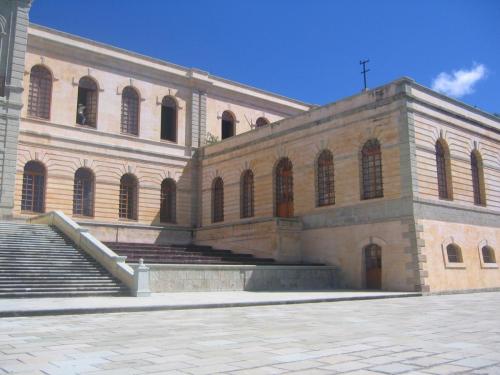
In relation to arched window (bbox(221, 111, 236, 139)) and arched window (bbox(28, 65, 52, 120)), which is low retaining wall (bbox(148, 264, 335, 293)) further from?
arched window (bbox(221, 111, 236, 139))

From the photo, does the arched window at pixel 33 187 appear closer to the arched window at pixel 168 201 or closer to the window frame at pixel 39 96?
the window frame at pixel 39 96

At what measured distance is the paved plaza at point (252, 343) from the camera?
5621mm

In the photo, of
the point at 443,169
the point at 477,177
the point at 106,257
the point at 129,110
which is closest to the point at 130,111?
the point at 129,110

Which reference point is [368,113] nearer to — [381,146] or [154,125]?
[381,146]

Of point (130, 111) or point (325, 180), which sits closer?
point (325, 180)

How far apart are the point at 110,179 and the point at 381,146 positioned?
523 inches

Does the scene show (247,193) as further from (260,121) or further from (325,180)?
(260,121)

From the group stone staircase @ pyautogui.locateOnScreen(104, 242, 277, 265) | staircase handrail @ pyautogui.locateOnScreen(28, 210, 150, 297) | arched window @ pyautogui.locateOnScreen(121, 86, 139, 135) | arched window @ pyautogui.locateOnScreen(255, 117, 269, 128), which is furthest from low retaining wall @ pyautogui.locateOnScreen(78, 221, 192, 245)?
arched window @ pyautogui.locateOnScreen(255, 117, 269, 128)

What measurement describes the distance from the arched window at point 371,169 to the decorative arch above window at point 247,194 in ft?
21.8

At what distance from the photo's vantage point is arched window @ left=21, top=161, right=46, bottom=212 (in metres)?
23.6

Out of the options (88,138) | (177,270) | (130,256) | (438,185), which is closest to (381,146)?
(438,185)

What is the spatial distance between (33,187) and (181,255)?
7.88m

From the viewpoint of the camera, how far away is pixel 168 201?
1105 inches

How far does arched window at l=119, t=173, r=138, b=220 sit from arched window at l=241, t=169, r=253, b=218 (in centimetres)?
547
